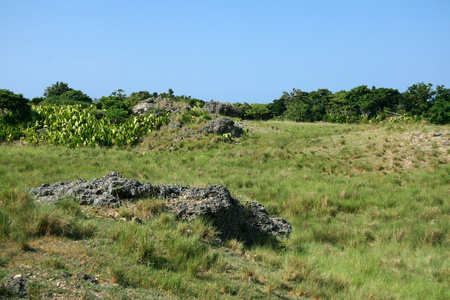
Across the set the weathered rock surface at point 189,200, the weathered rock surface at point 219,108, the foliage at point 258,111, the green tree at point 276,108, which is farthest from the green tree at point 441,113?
the green tree at point 276,108

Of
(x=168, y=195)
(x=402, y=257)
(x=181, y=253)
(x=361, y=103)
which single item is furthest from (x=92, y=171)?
(x=361, y=103)

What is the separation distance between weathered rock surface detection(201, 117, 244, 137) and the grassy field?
519 cm

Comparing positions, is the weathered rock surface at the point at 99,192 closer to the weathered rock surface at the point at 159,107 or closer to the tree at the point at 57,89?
the weathered rock surface at the point at 159,107

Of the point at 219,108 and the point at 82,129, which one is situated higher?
the point at 219,108

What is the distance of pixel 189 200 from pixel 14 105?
68.4ft

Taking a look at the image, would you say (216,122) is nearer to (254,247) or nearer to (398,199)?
(398,199)

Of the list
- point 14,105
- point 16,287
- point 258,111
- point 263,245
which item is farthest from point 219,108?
point 258,111

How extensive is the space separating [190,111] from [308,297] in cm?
2074

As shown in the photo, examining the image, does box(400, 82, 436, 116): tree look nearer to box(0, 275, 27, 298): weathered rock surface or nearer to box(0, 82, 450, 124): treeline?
box(0, 82, 450, 124): treeline

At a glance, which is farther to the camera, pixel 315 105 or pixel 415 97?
pixel 315 105

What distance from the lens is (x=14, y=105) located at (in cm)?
2272

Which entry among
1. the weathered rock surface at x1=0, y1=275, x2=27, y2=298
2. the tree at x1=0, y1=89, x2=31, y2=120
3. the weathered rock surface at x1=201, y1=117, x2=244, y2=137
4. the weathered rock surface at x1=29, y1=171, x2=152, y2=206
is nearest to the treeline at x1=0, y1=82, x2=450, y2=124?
the tree at x1=0, y1=89, x2=31, y2=120

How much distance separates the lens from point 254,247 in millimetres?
6430

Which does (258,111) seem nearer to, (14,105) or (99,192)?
(14,105)
